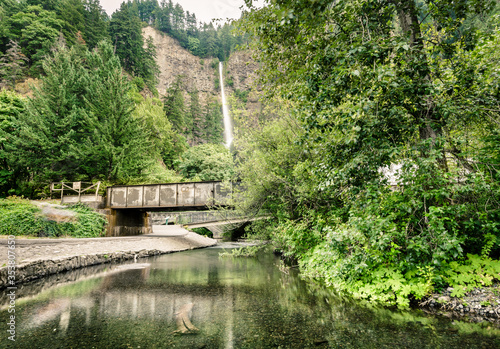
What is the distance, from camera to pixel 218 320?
5629 millimetres

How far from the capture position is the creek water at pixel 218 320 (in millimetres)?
4426

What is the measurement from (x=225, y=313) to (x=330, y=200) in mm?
6929

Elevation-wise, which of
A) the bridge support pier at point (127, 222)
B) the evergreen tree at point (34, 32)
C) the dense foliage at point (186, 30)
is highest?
the dense foliage at point (186, 30)

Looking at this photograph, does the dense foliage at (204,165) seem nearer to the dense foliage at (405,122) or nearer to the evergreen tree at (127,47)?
the evergreen tree at (127,47)

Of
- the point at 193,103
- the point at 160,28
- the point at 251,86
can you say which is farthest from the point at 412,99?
the point at 160,28

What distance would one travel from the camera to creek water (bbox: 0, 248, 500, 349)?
4426mm

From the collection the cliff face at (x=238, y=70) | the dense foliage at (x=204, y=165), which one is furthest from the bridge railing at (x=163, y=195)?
the cliff face at (x=238, y=70)

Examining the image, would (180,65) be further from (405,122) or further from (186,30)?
(405,122)

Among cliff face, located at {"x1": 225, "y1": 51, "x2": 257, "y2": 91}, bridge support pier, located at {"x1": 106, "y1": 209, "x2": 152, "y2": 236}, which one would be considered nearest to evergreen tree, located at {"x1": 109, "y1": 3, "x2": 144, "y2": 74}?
cliff face, located at {"x1": 225, "y1": 51, "x2": 257, "y2": 91}

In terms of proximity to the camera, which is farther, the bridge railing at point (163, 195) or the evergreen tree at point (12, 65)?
the evergreen tree at point (12, 65)

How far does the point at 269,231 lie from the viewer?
1414cm

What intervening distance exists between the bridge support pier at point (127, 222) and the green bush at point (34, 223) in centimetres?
311

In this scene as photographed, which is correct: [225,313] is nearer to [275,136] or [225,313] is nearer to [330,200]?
[330,200]

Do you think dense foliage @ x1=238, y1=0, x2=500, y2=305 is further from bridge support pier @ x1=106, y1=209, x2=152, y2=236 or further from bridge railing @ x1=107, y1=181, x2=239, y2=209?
bridge support pier @ x1=106, y1=209, x2=152, y2=236
